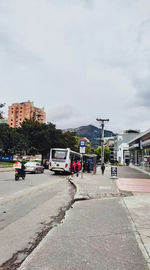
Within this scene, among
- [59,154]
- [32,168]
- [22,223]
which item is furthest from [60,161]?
[22,223]

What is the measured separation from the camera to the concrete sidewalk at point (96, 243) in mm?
4082

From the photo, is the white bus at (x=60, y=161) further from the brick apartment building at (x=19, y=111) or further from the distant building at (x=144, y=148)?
the brick apartment building at (x=19, y=111)

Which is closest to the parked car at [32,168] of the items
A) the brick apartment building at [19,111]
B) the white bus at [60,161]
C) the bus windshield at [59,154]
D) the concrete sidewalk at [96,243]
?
the white bus at [60,161]

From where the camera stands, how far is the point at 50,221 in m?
7.18

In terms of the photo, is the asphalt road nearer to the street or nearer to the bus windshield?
the street

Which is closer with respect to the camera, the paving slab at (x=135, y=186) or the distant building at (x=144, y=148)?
the paving slab at (x=135, y=186)

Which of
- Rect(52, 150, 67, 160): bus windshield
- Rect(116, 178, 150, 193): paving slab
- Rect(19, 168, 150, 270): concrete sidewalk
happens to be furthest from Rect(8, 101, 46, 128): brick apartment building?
Rect(19, 168, 150, 270): concrete sidewalk

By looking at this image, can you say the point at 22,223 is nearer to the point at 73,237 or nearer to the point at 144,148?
the point at 73,237

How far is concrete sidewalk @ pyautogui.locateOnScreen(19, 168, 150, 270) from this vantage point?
4.08 metres

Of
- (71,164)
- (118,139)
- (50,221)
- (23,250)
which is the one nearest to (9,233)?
(23,250)

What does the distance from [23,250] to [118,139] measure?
135 meters

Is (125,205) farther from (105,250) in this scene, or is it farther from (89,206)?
(105,250)

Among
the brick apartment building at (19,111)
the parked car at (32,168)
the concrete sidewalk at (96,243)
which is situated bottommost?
the concrete sidewalk at (96,243)

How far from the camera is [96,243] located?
5.14m
